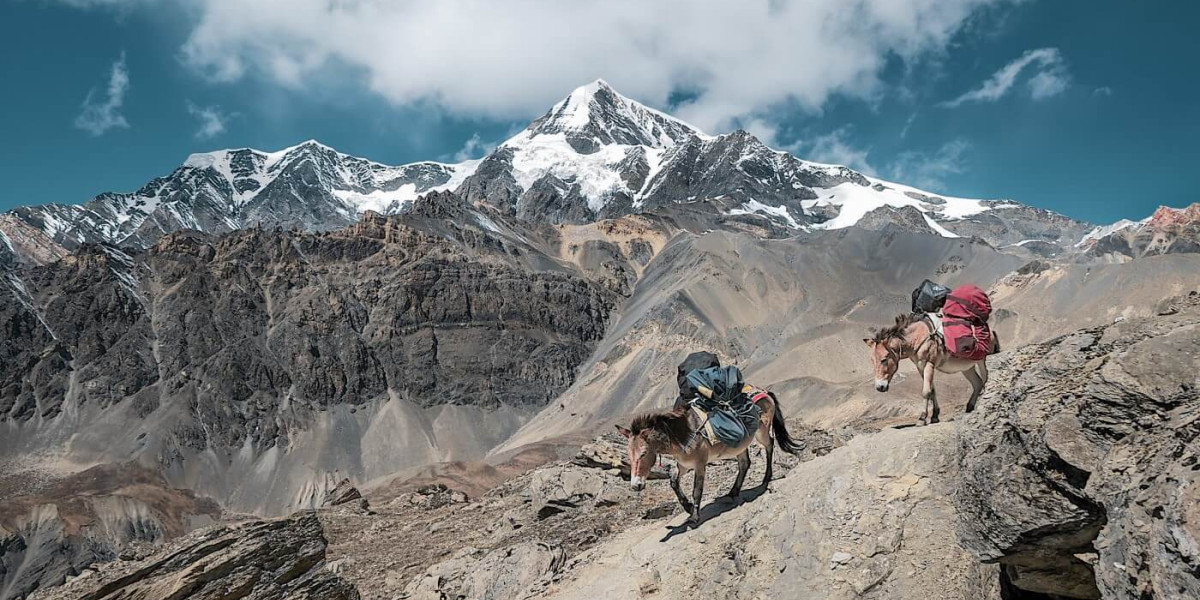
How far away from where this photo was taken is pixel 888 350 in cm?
1184

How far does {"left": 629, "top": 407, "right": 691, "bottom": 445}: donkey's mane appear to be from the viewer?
10.4 meters

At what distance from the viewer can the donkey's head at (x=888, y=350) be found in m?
11.7

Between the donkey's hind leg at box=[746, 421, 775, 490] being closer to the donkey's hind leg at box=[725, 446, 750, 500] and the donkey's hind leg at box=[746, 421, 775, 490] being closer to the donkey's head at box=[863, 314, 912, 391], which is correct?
the donkey's hind leg at box=[725, 446, 750, 500]

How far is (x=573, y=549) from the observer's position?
1274cm

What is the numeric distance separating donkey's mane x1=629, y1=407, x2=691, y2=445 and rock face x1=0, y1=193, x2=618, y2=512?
96.0 metres

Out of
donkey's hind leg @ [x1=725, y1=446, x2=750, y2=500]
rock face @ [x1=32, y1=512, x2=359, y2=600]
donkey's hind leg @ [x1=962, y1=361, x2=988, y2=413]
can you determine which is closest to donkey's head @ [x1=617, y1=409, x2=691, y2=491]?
donkey's hind leg @ [x1=725, y1=446, x2=750, y2=500]

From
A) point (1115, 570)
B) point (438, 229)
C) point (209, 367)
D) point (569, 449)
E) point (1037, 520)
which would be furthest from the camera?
point (438, 229)

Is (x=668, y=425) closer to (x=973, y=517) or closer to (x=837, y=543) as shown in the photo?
(x=837, y=543)

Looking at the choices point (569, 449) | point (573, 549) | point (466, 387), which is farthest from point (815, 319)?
point (573, 549)

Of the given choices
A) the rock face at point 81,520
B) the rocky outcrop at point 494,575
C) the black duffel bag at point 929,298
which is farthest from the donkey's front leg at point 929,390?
the rock face at point 81,520

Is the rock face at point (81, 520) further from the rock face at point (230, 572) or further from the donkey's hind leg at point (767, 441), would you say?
the donkey's hind leg at point (767, 441)

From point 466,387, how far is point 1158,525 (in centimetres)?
11994

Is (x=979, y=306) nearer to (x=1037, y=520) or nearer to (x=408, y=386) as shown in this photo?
(x=1037, y=520)

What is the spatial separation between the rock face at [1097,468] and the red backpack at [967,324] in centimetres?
409
